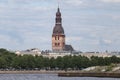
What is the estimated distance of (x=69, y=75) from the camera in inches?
7082

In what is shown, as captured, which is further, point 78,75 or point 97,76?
point 78,75

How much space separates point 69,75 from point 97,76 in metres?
20.2

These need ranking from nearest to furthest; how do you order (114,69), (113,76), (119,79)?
(119,79) → (113,76) → (114,69)

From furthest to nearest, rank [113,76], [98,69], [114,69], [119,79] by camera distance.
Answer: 1. [98,69]
2. [114,69]
3. [113,76]
4. [119,79]

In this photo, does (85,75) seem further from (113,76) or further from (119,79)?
(119,79)

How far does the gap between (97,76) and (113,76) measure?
7793 millimetres

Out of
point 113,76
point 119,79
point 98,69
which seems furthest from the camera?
point 98,69

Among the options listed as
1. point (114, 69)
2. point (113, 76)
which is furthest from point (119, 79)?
point (114, 69)

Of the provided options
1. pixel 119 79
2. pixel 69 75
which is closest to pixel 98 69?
pixel 69 75

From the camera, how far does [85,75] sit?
169750 mm

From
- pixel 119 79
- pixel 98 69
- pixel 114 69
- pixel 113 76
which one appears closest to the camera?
pixel 119 79

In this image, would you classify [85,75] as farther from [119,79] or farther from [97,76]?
[119,79]

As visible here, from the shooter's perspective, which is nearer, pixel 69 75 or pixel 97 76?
pixel 97 76

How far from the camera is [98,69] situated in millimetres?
180375
